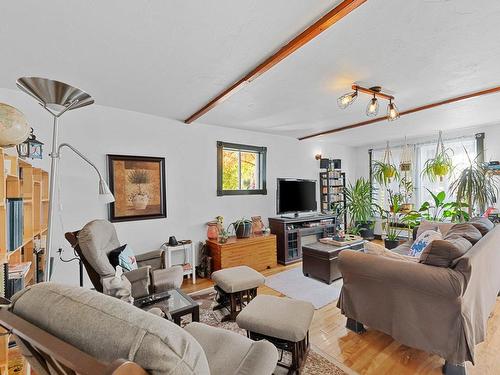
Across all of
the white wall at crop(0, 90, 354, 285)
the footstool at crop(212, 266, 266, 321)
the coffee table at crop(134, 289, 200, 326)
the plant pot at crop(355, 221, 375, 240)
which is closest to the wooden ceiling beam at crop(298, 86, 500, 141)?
the white wall at crop(0, 90, 354, 285)

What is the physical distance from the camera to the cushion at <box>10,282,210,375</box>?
55cm

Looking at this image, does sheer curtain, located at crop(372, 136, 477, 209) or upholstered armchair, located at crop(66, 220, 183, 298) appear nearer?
upholstered armchair, located at crop(66, 220, 183, 298)

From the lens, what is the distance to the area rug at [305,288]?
2.91 meters

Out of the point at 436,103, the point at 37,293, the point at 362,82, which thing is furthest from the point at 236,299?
the point at 436,103

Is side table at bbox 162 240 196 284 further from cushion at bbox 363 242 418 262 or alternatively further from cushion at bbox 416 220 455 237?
cushion at bbox 416 220 455 237

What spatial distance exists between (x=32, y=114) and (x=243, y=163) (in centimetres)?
290

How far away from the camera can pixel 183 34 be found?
5.36ft

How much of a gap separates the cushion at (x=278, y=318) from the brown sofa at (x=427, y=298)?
0.64 m

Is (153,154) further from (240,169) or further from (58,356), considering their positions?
(58,356)

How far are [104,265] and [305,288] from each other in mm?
2362

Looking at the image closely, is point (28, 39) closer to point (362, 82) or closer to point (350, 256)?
point (362, 82)

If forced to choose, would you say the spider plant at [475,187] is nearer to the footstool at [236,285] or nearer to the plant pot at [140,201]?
the footstool at [236,285]

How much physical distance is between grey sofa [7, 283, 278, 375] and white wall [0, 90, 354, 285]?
2487 mm

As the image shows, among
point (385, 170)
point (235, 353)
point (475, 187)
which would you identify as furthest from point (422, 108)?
point (235, 353)
